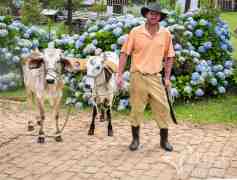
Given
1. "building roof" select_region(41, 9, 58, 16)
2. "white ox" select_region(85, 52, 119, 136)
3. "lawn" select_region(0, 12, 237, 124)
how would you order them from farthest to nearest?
1. "building roof" select_region(41, 9, 58, 16)
2. "lawn" select_region(0, 12, 237, 124)
3. "white ox" select_region(85, 52, 119, 136)

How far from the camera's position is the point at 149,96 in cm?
663

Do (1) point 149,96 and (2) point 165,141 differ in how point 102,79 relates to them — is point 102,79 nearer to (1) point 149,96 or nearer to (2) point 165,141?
(1) point 149,96

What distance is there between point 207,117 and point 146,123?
1176 mm

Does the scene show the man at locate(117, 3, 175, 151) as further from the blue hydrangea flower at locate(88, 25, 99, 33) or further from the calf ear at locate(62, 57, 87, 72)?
the blue hydrangea flower at locate(88, 25, 99, 33)

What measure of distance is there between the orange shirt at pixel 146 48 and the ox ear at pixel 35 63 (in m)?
1.24

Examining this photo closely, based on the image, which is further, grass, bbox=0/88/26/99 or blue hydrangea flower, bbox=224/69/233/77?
grass, bbox=0/88/26/99

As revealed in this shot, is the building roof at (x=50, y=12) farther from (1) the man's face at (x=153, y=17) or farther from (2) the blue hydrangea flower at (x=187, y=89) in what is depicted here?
A: (1) the man's face at (x=153, y=17)

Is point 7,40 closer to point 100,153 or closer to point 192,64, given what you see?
point 192,64

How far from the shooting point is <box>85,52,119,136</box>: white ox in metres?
7.16

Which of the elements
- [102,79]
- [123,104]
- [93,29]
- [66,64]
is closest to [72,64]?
[66,64]

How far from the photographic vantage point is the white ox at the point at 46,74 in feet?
22.2

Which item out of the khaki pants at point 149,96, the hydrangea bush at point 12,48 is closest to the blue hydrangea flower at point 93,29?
the hydrangea bush at point 12,48

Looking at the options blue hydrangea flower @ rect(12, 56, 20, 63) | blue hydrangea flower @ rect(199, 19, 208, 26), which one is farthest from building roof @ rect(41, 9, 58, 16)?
blue hydrangea flower @ rect(199, 19, 208, 26)

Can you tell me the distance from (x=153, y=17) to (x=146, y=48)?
0.40 metres
